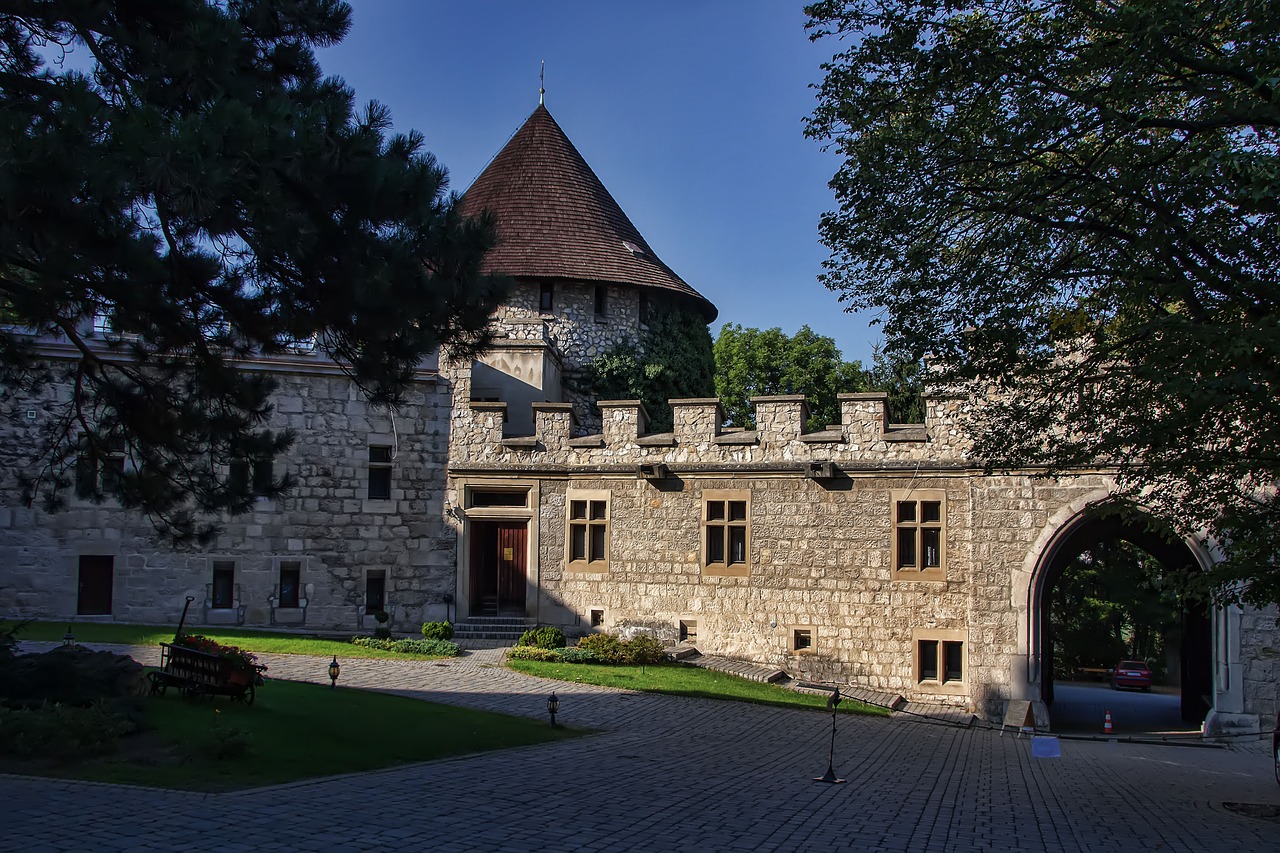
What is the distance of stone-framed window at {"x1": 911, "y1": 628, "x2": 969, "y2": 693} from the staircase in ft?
25.9

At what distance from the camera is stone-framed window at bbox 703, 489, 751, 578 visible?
2220cm

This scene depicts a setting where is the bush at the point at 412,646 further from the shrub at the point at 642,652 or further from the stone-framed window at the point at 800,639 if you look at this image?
the stone-framed window at the point at 800,639

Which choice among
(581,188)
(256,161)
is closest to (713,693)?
(256,161)

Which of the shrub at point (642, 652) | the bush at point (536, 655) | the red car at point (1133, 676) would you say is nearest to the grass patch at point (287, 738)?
the bush at point (536, 655)

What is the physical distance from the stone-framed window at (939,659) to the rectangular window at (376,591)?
10.8 meters

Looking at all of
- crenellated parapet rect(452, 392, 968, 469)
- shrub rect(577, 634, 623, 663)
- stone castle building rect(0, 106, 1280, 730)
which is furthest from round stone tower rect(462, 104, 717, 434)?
shrub rect(577, 634, 623, 663)

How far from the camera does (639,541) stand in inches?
899

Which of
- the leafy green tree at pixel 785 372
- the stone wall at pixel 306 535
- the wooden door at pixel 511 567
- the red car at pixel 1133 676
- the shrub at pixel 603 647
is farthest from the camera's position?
the leafy green tree at pixel 785 372

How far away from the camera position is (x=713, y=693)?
1797 centimetres

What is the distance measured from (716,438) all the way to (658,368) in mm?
5820

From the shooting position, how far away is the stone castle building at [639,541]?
20578 millimetres

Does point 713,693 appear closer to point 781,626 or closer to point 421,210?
point 781,626

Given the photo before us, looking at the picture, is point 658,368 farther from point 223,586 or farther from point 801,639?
point 223,586

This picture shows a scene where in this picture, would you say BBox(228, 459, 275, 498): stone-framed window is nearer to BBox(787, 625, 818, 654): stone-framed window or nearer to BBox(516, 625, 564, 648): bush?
BBox(516, 625, 564, 648): bush
